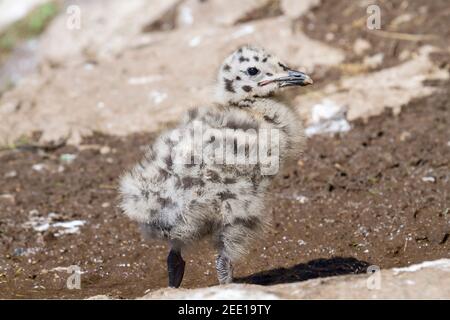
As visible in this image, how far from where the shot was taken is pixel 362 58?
1023 centimetres

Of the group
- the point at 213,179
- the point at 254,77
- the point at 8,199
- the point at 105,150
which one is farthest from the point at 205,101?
the point at 213,179

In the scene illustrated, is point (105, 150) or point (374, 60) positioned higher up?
point (374, 60)

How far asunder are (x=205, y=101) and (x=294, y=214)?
2686 mm

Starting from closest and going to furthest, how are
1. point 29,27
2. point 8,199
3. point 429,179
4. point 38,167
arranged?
1. point 429,179
2. point 8,199
3. point 38,167
4. point 29,27

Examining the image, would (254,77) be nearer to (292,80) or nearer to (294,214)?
(292,80)

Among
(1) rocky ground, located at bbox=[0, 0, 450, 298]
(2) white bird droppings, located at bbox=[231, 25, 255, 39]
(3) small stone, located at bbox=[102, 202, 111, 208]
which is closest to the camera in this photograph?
(1) rocky ground, located at bbox=[0, 0, 450, 298]

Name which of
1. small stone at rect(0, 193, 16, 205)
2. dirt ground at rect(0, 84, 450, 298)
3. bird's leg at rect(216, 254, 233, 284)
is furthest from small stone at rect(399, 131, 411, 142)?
small stone at rect(0, 193, 16, 205)

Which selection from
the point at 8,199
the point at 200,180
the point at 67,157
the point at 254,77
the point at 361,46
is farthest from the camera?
the point at 361,46

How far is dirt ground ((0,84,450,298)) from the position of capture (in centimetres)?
647

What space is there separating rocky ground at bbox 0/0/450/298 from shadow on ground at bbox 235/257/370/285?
17 millimetres

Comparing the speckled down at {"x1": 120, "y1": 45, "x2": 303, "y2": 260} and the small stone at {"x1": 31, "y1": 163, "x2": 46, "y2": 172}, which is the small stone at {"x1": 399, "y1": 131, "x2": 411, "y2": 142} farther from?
the small stone at {"x1": 31, "y1": 163, "x2": 46, "y2": 172}

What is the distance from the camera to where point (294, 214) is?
731 centimetres

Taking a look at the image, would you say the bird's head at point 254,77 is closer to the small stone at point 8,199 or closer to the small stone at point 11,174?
the small stone at point 8,199

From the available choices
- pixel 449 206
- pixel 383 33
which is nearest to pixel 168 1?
pixel 383 33
